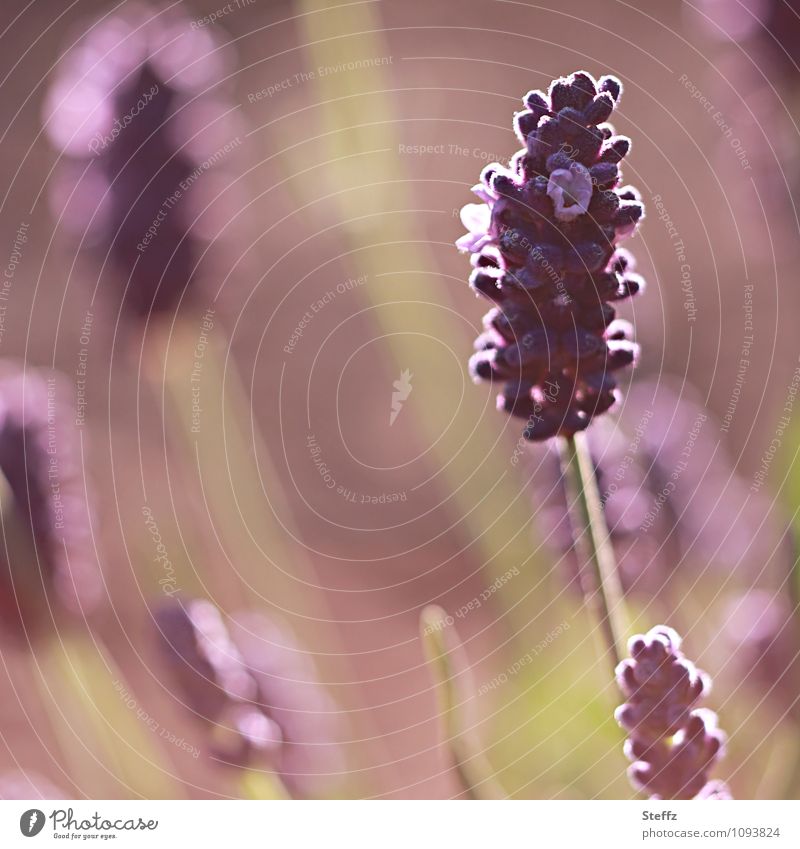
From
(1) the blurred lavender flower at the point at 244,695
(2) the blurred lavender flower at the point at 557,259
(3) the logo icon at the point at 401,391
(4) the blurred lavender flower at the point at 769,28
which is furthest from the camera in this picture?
(3) the logo icon at the point at 401,391

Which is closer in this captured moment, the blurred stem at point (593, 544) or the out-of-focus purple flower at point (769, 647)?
the blurred stem at point (593, 544)

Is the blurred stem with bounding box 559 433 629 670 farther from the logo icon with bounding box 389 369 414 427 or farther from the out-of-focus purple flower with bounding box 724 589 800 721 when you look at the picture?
the logo icon with bounding box 389 369 414 427

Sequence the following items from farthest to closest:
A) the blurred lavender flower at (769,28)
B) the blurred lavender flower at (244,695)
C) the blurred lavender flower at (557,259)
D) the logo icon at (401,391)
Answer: the logo icon at (401,391), the blurred lavender flower at (769,28), the blurred lavender flower at (244,695), the blurred lavender flower at (557,259)

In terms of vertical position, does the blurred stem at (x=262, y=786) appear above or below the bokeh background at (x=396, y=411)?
below

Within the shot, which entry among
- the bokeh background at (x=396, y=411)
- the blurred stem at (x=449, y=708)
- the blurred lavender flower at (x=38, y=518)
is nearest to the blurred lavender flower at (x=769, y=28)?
the bokeh background at (x=396, y=411)

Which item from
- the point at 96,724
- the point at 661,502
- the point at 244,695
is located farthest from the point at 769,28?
the point at 96,724

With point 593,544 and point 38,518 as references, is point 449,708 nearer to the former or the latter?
point 593,544
